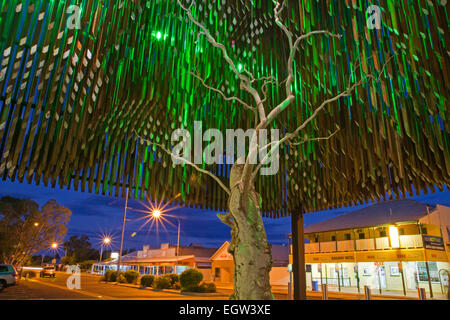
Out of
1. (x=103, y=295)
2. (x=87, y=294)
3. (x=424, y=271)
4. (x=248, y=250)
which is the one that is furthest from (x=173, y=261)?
(x=248, y=250)

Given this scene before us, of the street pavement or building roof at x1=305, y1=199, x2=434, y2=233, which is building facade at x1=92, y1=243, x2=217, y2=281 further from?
the street pavement

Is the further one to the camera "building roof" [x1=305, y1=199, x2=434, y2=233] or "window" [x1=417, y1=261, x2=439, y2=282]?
"building roof" [x1=305, y1=199, x2=434, y2=233]

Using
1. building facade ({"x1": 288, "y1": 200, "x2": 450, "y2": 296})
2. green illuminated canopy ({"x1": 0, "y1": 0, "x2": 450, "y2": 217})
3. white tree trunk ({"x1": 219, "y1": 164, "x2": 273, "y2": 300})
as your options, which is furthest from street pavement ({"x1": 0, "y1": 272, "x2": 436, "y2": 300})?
white tree trunk ({"x1": 219, "y1": 164, "x2": 273, "y2": 300})

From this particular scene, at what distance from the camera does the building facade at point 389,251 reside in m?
20.5

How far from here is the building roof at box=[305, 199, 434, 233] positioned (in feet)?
72.6

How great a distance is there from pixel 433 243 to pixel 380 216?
14.1ft

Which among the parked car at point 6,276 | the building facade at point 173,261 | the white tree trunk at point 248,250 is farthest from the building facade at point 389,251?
the parked car at point 6,276

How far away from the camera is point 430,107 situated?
16.4 feet

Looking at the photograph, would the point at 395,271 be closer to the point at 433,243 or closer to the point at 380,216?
the point at 433,243

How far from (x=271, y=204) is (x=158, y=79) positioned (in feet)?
16.2

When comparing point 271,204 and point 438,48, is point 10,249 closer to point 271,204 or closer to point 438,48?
point 271,204

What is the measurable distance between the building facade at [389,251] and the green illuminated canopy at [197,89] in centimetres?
1603

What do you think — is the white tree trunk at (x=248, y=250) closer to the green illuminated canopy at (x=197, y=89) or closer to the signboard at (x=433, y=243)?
the green illuminated canopy at (x=197, y=89)
